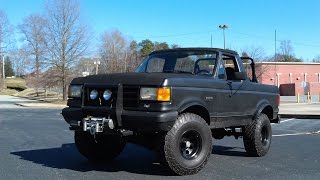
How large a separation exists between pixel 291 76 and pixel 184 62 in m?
69.0

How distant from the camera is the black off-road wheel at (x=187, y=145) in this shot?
22.6ft

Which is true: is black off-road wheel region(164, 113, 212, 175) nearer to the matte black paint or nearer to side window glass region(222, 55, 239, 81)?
the matte black paint

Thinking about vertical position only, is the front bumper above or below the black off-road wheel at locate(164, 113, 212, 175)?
above

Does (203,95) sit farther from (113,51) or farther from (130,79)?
(113,51)

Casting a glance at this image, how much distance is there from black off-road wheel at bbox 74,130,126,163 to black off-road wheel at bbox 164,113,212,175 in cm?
131

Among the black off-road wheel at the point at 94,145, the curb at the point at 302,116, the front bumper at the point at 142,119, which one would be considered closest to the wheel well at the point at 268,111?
the black off-road wheel at the point at 94,145

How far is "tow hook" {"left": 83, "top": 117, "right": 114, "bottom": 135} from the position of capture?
6895 millimetres

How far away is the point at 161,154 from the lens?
6.92 m

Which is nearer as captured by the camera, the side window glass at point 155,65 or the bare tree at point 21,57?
the side window glass at point 155,65

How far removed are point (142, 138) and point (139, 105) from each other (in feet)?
2.47

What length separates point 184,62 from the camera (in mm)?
8539

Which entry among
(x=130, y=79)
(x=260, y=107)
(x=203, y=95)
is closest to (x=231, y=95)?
(x=203, y=95)

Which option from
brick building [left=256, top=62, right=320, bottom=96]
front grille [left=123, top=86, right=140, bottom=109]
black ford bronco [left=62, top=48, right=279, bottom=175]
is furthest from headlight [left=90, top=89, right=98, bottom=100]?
brick building [left=256, top=62, right=320, bottom=96]

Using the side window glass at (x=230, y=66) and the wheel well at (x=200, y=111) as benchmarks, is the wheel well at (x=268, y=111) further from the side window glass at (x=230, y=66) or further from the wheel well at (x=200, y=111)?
the wheel well at (x=200, y=111)
